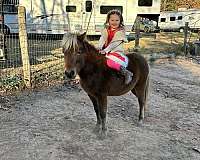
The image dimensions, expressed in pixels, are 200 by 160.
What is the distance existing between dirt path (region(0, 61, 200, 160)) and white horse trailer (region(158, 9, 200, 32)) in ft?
72.3

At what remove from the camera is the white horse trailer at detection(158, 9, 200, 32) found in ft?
92.1

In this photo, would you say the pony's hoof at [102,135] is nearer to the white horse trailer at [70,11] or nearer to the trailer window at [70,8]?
the white horse trailer at [70,11]

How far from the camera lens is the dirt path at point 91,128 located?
13.7 ft

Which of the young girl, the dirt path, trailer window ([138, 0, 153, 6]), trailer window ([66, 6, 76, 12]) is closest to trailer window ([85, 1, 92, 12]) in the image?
trailer window ([66, 6, 76, 12])

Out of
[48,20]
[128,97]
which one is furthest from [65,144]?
[48,20]

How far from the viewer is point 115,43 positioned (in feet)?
15.0

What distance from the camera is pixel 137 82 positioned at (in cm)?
510

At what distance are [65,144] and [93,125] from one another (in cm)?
86

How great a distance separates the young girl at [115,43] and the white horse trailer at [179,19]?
2429 centimetres

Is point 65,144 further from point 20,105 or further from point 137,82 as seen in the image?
point 20,105

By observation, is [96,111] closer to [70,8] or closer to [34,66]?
[34,66]

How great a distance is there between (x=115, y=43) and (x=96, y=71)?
21.3 inches

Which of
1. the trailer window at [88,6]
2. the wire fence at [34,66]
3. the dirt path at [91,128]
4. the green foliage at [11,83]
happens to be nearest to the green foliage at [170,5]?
the trailer window at [88,6]

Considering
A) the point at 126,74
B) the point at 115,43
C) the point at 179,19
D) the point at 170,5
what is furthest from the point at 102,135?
the point at 170,5
